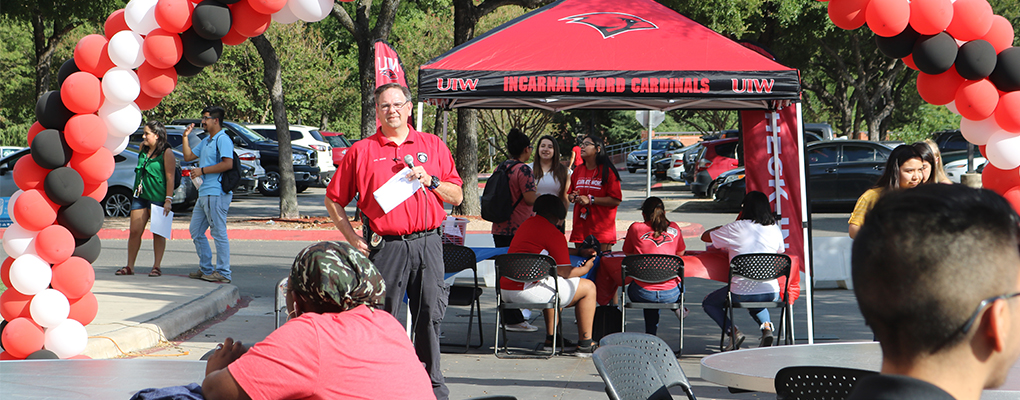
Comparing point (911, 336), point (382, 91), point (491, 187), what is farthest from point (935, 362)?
point (491, 187)

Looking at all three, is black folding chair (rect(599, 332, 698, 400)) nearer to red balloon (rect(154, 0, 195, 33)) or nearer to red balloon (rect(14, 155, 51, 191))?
red balloon (rect(154, 0, 195, 33))

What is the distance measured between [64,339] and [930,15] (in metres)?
5.68

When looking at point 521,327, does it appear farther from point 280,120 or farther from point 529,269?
point 280,120

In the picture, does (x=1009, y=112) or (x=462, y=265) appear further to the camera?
Answer: (x=462, y=265)

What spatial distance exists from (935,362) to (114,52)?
4.82 meters

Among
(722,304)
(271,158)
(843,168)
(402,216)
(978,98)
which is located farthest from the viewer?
(271,158)

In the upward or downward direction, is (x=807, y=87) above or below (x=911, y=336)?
above

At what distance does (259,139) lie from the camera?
885 inches

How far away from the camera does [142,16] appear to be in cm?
484

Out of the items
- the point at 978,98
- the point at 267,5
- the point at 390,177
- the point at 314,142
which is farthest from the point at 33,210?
the point at 314,142

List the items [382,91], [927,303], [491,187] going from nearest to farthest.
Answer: [927,303] < [382,91] < [491,187]

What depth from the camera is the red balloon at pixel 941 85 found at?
5.26m

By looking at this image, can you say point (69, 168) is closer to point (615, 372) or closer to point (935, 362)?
point (615, 372)

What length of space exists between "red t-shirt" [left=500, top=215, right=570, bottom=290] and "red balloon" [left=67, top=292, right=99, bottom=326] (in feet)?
9.51
